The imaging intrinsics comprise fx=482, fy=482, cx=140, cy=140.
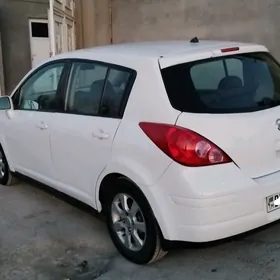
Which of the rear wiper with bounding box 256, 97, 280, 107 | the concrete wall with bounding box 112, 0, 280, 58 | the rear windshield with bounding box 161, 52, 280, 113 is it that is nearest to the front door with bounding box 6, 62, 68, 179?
the rear windshield with bounding box 161, 52, 280, 113

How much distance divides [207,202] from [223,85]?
3.06 ft

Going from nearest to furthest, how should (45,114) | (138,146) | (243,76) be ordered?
(138,146)
(243,76)
(45,114)

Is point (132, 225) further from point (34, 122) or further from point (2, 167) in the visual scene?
point (2, 167)

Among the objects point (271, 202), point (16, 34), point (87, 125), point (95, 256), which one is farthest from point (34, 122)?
point (16, 34)

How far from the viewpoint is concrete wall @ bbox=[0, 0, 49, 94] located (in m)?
13.7

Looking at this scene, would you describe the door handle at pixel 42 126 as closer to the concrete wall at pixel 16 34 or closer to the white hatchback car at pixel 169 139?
the white hatchback car at pixel 169 139

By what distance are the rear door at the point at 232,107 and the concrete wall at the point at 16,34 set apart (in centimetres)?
1114

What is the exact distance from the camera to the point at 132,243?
143 inches

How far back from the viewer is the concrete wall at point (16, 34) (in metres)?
13.7

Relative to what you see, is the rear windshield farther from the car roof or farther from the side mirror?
the side mirror

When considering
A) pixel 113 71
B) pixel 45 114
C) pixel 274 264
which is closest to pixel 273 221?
pixel 274 264

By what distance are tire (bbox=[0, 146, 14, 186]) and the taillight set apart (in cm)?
279

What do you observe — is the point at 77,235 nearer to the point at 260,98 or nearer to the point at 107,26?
the point at 260,98

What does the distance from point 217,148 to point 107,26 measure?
334 inches
